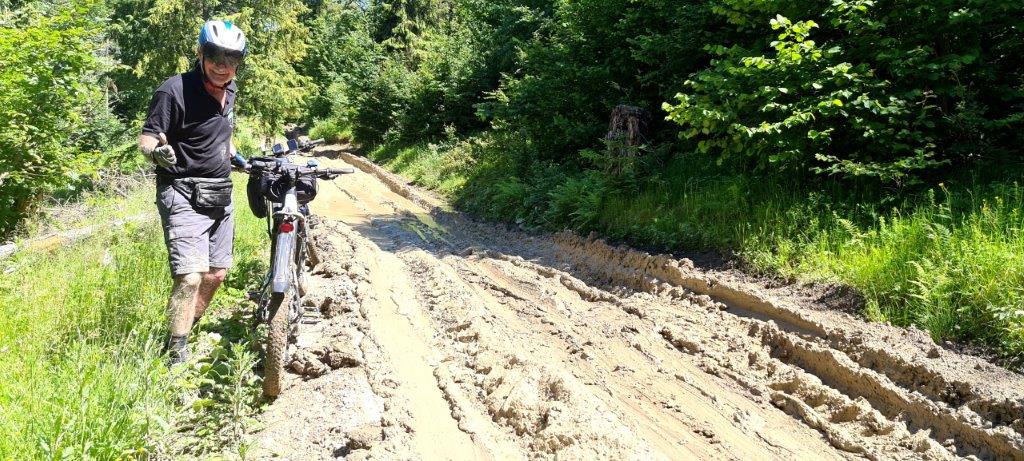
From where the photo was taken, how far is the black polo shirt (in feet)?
12.7

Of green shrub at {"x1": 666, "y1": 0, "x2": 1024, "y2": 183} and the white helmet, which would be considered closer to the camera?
the white helmet

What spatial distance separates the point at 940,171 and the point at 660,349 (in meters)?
3.39

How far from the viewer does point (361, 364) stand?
4.39 metres

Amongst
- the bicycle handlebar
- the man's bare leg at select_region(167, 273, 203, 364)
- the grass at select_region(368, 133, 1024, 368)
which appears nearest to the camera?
the man's bare leg at select_region(167, 273, 203, 364)

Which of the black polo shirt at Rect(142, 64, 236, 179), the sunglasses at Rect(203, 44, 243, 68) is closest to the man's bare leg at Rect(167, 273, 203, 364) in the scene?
the black polo shirt at Rect(142, 64, 236, 179)

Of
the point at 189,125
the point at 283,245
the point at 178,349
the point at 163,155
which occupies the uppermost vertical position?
the point at 189,125

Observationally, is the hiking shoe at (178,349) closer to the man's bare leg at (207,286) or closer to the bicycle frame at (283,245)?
the man's bare leg at (207,286)

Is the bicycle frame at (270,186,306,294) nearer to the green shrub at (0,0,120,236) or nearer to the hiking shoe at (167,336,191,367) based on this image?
the hiking shoe at (167,336,191,367)

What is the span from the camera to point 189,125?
4.00 m

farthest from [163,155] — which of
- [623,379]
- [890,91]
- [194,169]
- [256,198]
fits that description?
[890,91]

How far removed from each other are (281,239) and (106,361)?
122 cm

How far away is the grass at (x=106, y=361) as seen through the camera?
2695mm

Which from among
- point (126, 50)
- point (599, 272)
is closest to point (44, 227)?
point (599, 272)

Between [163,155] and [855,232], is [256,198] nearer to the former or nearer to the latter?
[163,155]
